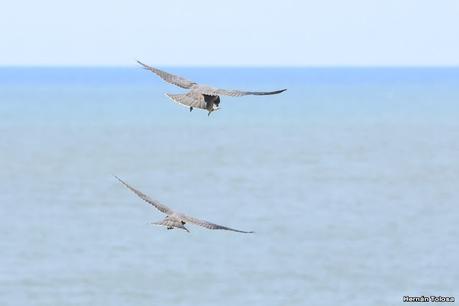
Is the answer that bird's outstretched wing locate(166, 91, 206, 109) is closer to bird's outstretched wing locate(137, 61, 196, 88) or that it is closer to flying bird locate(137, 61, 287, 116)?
flying bird locate(137, 61, 287, 116)

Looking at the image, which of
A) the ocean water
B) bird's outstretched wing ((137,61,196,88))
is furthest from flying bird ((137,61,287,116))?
the ocean water

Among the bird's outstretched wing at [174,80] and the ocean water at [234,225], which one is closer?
the bird's outstretched wing at [174,80]

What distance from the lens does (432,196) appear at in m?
85.5

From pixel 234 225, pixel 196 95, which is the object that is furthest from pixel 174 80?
pixel 234 225

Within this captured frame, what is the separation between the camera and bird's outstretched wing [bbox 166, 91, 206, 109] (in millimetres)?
22188

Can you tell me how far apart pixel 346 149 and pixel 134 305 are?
3014 inches

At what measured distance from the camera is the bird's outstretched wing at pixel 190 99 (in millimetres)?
22188

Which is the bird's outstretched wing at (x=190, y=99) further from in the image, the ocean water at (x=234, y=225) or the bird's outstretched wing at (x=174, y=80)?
the ocean water at (x=234, y=225)

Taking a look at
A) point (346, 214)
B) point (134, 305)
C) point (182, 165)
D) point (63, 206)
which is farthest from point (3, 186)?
point (134, 305)

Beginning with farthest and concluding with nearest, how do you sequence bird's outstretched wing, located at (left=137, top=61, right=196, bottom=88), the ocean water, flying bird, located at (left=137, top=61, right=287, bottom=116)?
the ocean water → bird's outstretched wing, located at (left=137, top=61, right=196, bottom=88) → flying bird, located at (left=137, top=61, right=287, bottom=116)

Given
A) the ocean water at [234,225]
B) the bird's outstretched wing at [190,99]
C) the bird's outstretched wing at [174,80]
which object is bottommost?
the ocean water at [234,225]

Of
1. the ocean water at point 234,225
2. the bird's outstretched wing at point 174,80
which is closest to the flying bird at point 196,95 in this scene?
the bird's outstretched wing at point 174,80

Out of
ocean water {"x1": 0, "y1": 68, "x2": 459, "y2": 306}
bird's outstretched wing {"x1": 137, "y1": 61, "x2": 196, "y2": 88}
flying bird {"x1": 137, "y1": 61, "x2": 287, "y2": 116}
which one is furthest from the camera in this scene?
ocean water {"x1": 0, "y1": 68, "x2": 459, "y2": 306}

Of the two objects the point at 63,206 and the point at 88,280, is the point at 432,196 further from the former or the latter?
the point at 88,280
